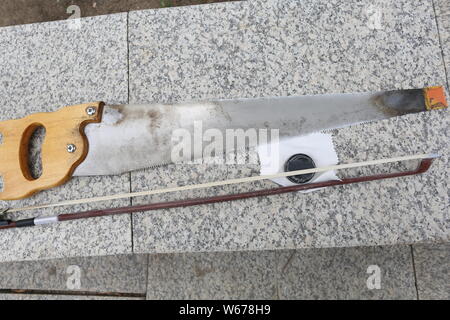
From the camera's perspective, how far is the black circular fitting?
4.00ft

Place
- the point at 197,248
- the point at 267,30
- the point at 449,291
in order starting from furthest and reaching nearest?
the point at 449,291, the point at 267,30, the point at 197,248

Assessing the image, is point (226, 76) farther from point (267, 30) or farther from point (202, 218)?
point (202, 218)

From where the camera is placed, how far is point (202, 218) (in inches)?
48.9

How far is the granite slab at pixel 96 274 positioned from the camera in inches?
64.5

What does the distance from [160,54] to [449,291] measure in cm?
151

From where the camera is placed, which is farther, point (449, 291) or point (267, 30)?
point (449, 291)

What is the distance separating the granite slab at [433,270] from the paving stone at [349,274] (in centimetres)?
3

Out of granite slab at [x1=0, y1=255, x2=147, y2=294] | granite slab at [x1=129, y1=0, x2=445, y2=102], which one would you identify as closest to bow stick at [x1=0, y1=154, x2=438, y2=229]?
granite slab at [x1=129, y1=0, x2=445, y2=102]

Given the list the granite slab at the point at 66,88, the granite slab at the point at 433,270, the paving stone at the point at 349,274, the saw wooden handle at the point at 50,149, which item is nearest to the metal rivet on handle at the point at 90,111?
the saw wooden handle at the point at 50,149

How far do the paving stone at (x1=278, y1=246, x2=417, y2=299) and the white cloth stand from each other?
47cm

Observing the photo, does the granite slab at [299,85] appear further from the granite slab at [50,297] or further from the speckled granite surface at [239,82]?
the granite slab at [50,297]

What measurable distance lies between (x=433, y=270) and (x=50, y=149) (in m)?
1.57

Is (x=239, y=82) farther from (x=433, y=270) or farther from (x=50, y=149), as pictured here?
(x=433, y=270)

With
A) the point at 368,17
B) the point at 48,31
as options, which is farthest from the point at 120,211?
the point at 368,17
